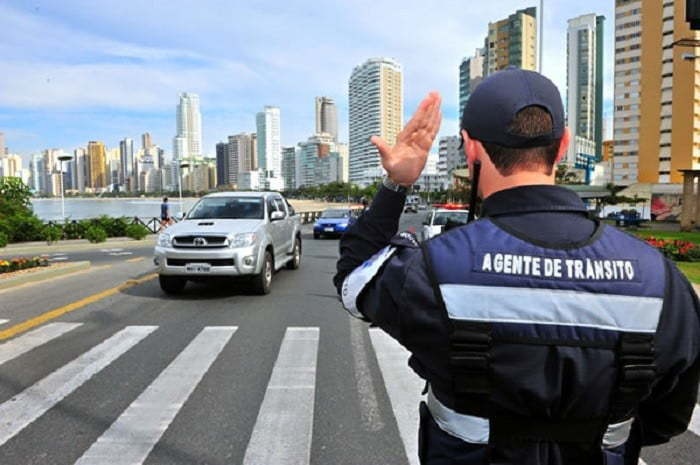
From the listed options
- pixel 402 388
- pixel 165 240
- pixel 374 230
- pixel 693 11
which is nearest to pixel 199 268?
pixel 165 240

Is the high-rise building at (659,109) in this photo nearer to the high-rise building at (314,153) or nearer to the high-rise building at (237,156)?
the high-rise building at (314,153)

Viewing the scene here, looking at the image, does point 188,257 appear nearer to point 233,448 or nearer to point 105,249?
point 233,448

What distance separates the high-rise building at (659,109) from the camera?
7875cm

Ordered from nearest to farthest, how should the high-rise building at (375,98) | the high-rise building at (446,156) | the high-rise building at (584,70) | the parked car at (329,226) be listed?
the parked car at (329,226) < the high-rise building at (375,98) < the high-rise building at (584,70) < the high-rise building at (446,156)

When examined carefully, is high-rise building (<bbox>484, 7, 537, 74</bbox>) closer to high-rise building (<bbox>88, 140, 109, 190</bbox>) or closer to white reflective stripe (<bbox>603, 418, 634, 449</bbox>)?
white reflective stripe (<bbox>603, 418, 634, 449</bbox>)

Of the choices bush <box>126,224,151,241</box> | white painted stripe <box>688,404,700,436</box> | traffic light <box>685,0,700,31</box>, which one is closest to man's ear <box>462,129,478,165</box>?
white painted stripe <box>688,404,700,436</box>

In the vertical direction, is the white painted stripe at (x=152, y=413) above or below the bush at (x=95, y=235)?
below

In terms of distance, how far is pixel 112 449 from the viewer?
12.6 ft

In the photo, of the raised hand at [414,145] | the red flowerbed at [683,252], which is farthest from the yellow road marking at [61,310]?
the red flowerbed at [683,252]

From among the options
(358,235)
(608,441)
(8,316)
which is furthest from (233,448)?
(8,316)

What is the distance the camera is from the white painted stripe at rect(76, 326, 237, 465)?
378 cm

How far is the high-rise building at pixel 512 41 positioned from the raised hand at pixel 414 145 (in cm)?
8154

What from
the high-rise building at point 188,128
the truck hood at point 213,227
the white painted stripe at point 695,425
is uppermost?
the high-rise building at point 188,128

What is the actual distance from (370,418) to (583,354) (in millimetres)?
3269
